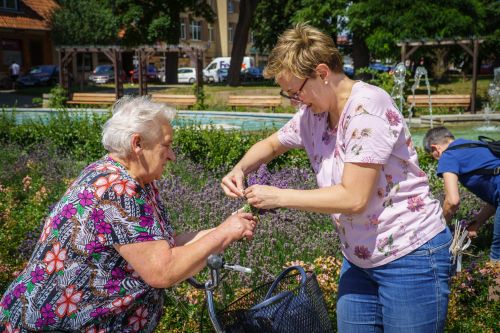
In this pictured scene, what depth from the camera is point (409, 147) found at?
2.26m

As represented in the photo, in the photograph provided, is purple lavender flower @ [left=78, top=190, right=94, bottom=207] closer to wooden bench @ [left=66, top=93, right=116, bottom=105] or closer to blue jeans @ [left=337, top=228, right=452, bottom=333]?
blue jeans @ [left=337, top=228, right=452, bottom=333]

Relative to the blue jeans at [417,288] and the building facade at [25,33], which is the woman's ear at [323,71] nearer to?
the blue jeans at [417,288]

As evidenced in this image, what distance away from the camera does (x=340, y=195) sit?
6.75 ft

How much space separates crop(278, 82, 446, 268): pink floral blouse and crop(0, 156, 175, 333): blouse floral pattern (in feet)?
2.41

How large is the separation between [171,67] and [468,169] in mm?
38111

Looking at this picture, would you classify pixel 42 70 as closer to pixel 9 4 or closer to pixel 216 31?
pixel 9 4

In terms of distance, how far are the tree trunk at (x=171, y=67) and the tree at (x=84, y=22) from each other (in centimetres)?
407

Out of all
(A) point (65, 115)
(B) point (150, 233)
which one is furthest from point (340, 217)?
(A) point (65, 115)

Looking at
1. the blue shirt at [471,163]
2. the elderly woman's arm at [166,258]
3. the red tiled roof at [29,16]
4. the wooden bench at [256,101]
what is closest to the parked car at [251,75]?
the red tiled roof at [29,16]

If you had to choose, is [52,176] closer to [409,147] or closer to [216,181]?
[216,181]

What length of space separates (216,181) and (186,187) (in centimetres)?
64

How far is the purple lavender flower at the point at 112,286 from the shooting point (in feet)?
6.66

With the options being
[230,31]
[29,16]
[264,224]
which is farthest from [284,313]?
[230,31]

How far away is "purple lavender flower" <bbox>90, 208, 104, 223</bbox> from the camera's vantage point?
6.49 feet
